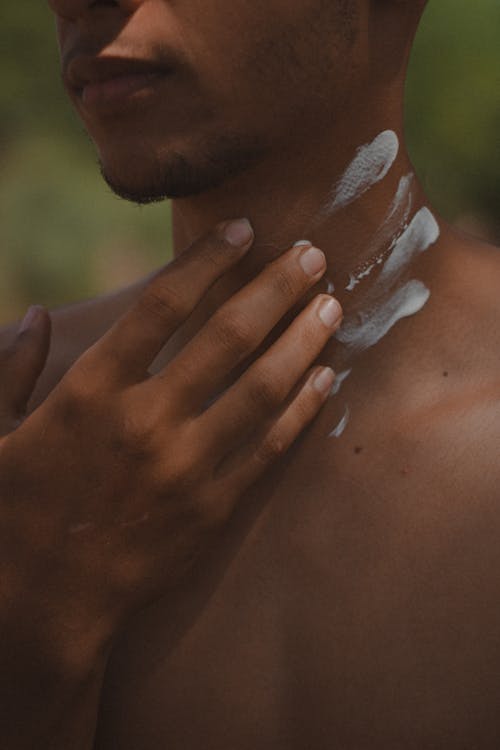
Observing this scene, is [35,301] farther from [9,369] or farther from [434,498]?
[434,498]

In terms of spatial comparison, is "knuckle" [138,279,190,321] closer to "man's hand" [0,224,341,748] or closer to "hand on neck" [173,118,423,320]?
"man's hand" [0,224,341,748]

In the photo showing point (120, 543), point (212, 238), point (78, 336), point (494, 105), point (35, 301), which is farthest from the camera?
point (494, 105)

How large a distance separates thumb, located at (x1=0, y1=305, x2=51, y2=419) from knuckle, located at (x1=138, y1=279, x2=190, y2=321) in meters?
0.25

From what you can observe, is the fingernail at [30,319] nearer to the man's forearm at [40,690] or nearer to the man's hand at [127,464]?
the man's hand at [127,464]

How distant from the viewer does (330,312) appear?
59.9 inches

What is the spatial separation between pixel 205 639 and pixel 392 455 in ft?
1.04

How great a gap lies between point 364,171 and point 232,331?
33cm

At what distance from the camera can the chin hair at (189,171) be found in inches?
58.2

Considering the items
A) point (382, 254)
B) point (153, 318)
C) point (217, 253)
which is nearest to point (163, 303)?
point (153, 318)

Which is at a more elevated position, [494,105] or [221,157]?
[221,157]

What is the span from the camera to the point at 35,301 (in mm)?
4520

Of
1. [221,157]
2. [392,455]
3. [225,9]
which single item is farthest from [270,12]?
[392,455]

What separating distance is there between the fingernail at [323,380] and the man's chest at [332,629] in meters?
0.08

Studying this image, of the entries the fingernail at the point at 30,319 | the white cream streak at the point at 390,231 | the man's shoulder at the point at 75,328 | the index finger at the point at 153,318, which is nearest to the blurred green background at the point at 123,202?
the man's shoulder at the point at 75,328
